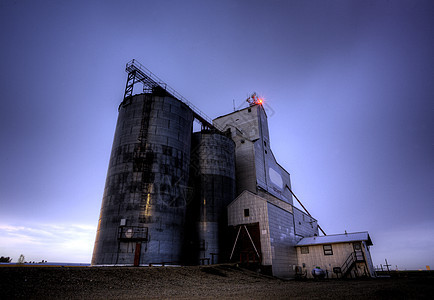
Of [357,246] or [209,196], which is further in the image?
[209,196]

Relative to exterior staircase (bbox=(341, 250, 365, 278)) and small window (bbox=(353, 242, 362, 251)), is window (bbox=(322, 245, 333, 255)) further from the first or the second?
small window (bbox=(353, 242, 362, 251))

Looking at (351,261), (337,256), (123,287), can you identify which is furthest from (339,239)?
(123,287)

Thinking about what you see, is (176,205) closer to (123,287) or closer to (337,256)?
(123,287)

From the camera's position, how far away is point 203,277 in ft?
51.2

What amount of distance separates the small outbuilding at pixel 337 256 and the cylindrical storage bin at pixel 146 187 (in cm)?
1466

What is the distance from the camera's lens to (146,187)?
23.0 m

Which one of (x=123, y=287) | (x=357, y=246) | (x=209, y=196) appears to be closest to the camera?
(x=123, y=287)

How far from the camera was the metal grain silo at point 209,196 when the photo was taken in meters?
27.2

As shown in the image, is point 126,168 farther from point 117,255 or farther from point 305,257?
point 305,257

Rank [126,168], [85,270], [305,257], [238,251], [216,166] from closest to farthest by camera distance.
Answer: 1. [85,270]
2. [126,168]
3. [238,251]
4. [305,257]
5. [216,166]

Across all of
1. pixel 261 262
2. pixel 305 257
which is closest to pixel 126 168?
pixel 261 262

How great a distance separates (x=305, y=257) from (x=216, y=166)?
14.9m

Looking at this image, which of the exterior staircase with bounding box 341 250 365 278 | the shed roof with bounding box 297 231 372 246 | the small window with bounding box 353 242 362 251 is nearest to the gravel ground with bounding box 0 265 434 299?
the exterior staircase with bounding box 341 250 365 278

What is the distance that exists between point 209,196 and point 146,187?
9.08 m
